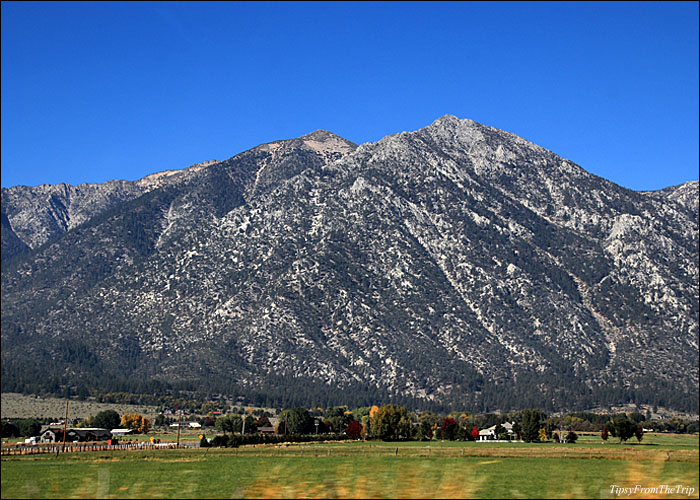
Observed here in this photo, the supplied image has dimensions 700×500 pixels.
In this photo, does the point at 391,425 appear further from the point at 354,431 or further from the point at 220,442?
the point at 220,442

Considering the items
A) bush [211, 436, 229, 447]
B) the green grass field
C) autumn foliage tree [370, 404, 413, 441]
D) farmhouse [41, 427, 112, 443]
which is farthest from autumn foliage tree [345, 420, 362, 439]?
the green grass field

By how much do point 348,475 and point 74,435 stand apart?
11505cm

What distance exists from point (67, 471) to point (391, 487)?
3568 centimetres

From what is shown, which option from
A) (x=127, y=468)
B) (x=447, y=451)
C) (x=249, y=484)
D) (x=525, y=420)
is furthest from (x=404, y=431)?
(x=249, y=484)

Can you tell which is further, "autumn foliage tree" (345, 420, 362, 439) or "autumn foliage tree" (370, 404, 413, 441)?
"autumn foliage tree" (345, 420, 362, 439)

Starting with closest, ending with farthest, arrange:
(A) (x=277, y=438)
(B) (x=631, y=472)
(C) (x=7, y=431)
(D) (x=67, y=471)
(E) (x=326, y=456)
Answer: (B) (x=631, y=472), (D) (x=67, y=471), (E) (x=326, y=456), (A) (x=277, y=438), (C) (x=7, y=431)

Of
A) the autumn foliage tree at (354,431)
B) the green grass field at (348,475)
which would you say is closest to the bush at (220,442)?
the green grass field at (348,475)

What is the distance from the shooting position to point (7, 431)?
569 feet

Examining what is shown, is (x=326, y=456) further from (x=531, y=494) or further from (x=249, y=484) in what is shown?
(x=531, y=494)

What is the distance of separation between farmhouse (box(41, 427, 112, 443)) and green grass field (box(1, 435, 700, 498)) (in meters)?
58.0

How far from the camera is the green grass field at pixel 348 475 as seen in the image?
194ft

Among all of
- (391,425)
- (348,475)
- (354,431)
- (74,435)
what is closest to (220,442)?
(391,425)

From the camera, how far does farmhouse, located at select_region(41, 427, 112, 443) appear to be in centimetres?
16388

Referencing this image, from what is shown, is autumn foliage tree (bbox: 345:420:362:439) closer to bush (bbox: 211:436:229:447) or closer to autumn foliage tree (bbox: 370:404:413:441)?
autumn foliage tree (bbox: 370:404:413:441)
